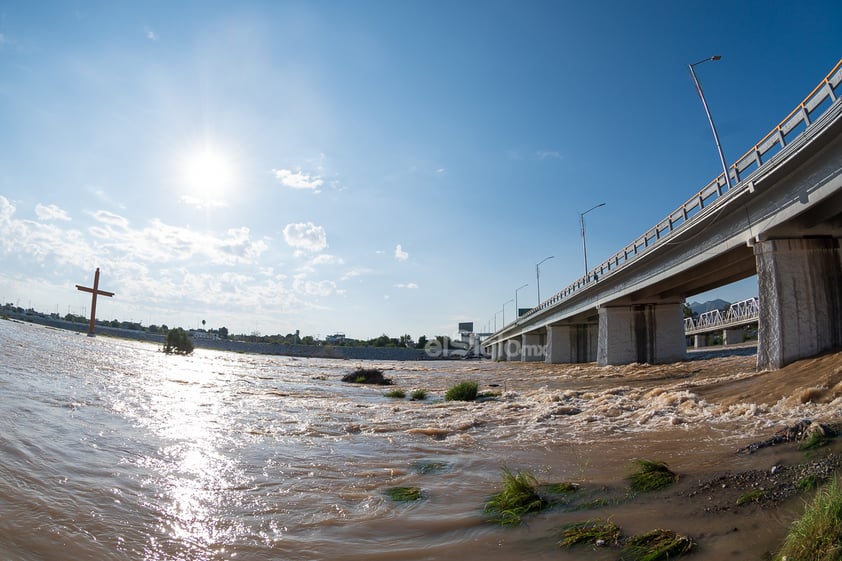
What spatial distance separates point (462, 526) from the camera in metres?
5.36

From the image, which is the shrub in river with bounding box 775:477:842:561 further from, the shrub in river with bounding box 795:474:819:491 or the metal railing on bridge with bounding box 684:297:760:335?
the metal railing on bridge with bounding box 684:297:760:335

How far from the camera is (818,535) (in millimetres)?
3398

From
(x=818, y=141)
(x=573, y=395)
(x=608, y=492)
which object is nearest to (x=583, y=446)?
(x=608, y=492)

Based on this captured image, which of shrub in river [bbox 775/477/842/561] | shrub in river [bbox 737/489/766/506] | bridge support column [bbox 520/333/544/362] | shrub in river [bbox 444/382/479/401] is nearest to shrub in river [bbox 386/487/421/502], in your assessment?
shrub in river [bbox 737/489/766/506]

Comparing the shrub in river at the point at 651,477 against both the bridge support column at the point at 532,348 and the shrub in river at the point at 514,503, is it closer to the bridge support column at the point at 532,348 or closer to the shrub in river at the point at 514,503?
the shrub in river at the point at 514,503

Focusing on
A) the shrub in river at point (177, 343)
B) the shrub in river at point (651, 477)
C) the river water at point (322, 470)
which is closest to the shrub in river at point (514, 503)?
→ the river water at point (322, 470)

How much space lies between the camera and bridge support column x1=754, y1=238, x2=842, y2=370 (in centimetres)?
1728

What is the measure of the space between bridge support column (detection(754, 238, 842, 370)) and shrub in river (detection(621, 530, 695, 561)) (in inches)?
686

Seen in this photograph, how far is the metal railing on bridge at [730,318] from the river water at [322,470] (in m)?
48.2

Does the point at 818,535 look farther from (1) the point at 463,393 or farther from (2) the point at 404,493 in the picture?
(1) the point at 463,393

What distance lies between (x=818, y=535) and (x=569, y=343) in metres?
59.5

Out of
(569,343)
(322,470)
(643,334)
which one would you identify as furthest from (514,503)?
(569,343)

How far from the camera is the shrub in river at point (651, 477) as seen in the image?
5.86 meters

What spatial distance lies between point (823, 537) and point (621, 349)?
1512 inches
